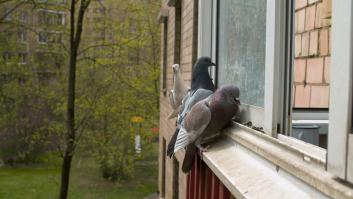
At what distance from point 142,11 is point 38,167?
11075mm

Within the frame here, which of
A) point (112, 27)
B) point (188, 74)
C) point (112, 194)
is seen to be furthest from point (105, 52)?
point (188, 74)

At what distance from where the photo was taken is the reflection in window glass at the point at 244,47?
2.48 metres

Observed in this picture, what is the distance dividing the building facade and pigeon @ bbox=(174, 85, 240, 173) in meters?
0.08

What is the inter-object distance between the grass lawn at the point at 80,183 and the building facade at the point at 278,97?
15.4 metres

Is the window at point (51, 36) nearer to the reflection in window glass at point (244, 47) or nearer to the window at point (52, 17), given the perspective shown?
the window at point (52, 17)

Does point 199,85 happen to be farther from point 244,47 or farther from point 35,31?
point 35,31

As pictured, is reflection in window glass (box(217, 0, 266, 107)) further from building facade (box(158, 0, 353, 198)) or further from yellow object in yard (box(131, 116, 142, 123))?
yellow object in yard (box(131, 116, 142, 123))

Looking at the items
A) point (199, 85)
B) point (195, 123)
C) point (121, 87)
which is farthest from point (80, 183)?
point (195, 123)

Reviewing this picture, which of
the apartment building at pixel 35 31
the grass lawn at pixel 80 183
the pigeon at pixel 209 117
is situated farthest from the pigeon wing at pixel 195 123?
the grass lawn at pixel 80 183

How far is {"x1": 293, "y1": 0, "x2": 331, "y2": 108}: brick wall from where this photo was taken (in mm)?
3271

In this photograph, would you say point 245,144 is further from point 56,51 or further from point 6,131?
point 6,131

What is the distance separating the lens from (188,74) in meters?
4.86

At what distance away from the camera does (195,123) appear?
2561 mm

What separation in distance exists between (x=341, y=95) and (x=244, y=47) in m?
1.59
